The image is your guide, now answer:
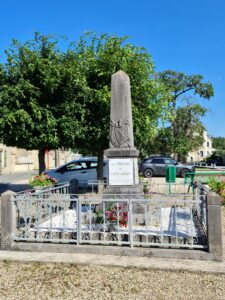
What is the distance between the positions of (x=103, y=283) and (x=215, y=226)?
208 cm

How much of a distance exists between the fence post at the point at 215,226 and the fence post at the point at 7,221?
11.9ft

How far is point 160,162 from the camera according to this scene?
22062 mm

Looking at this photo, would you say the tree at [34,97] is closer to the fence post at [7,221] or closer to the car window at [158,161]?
the fence post at [7,221]

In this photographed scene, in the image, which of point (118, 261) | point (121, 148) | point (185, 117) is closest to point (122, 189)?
point (121, 148)

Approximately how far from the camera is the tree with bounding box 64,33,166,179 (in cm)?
1137

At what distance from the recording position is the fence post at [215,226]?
15.0ft

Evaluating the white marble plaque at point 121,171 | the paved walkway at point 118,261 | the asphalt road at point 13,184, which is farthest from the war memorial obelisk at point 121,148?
the asphalt road at point 13,184

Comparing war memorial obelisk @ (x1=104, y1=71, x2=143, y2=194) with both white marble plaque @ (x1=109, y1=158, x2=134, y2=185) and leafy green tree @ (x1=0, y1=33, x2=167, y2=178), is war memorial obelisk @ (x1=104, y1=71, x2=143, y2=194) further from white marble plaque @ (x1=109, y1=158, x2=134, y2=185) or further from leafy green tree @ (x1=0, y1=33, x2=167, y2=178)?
leafy green tree @ (x1=0, y1=33, x2=167, y2=178)

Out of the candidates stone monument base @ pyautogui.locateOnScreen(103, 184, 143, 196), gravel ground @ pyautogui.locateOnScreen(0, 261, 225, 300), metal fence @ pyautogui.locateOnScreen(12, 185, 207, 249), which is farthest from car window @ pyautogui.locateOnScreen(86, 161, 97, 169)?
gravel ground @ pyautogui.locateOnScreen(0, 261, 225, 300)

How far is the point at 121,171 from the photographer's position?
23.4 feet

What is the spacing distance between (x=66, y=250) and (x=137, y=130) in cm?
757

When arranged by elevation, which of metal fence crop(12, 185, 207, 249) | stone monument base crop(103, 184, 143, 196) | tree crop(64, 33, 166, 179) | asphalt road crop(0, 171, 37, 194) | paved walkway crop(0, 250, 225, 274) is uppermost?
tree crop(64, 33, 166, 179)

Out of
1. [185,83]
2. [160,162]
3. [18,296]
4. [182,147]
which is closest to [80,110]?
[18,296]

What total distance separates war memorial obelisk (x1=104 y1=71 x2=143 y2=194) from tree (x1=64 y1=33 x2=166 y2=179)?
3537mm
